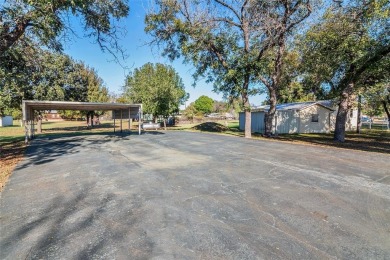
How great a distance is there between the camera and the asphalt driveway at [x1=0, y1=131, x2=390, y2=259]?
2.58 m

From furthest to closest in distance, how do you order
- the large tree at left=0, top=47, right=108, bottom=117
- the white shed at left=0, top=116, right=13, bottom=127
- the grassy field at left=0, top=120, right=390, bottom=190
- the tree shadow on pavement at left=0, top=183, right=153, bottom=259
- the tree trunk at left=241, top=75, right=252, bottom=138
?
the white shed at left=0, top=116, right=13, bottom=127
the tree trunk at left=241, top=75, right=252, bottom=138
the large tree at left=0, top=47, right=108, bottom=117
the grassy field at left=0, top=120, right=390, bottom=190
the tree shadow on pavement at left=0, top=183, right=153, bottom=259

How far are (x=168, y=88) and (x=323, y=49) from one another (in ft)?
51.1

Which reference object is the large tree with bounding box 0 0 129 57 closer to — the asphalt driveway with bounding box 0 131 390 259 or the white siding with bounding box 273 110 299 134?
the asphalt driveway with bounding box 0 131 390 259

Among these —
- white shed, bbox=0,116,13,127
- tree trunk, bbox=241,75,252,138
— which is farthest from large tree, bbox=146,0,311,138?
white shed, bbox=0,116,13,127

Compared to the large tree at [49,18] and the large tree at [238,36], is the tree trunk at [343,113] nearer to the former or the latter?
the large tree at [238,36]

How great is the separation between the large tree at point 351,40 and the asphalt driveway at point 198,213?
732 cm

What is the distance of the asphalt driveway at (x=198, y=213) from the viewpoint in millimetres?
2578

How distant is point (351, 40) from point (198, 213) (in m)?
12.4

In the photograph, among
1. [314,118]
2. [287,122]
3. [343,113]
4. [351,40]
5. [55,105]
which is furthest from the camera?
[314,118]

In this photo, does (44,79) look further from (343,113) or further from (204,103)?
(204,103)

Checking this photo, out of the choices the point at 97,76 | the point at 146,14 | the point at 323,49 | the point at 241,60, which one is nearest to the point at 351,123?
the point at 323,49

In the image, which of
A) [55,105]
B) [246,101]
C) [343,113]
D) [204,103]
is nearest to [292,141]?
[343,113]

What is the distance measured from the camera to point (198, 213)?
11.5 ft

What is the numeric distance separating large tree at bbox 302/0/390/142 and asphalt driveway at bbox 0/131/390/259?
7.32 meters
